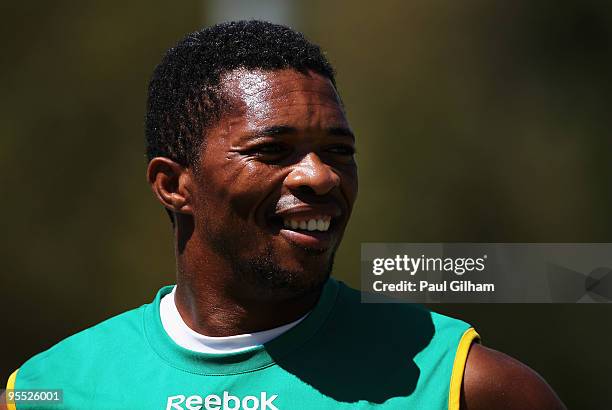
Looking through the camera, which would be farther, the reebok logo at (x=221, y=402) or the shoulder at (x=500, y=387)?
the reebok logo at (x=221, y=402)

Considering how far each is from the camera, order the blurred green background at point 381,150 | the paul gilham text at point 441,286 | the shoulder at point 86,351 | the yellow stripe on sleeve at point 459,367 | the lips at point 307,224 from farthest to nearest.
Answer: the blurred green background at point 381,150 < the paul gilham text at point 441,286 < the shoulder at point 86,351 < the lips at point 307,224 < the yellow stripe on sleeve at point 459,367

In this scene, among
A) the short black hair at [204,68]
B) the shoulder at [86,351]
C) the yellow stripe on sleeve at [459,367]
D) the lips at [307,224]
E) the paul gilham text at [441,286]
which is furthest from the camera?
the paul gilham text at [441,286]

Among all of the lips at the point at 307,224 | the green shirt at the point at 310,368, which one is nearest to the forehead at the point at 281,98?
the lips at the point at 307,224

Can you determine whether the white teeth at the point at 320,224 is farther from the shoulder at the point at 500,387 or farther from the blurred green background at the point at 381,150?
the blurred green background at the point at 381,150

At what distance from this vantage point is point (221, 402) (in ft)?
9.80

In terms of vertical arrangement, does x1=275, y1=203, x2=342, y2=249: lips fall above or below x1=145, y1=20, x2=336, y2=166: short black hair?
below

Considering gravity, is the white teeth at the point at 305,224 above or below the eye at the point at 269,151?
below

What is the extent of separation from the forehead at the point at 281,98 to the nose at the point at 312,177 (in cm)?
12

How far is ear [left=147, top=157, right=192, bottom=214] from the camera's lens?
3.16 metres

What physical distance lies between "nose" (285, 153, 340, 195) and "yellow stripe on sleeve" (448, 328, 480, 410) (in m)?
0.59

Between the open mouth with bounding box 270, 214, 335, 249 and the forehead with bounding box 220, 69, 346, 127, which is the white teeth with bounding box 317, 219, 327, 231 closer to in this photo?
the open mouth with bounding box 270, 214, 335, 249

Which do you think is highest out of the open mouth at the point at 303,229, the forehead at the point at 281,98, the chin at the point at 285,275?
the forehead at the point at 281,98

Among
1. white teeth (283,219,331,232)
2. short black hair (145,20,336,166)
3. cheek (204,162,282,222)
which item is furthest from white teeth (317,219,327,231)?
short black hair (145,20,336,166)

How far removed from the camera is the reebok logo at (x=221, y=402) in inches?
116
